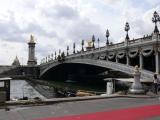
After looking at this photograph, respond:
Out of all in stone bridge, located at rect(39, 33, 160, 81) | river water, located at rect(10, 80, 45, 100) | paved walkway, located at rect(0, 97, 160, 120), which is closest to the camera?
paved walkway, located at rect(0, 97, 160, 120)

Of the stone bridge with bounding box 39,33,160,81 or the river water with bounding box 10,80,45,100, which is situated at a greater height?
the stone bridge with bounding box 39,33,160,81

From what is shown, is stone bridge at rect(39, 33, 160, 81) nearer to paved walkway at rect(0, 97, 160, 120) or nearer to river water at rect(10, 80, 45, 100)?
river water at rect(10, 80, 45, 100)

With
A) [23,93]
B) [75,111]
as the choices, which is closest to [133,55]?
[23,93]

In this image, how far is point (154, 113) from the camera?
52.0 feet

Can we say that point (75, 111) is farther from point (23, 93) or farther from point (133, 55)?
point (23, 93)

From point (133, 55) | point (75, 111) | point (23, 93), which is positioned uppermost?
point (133, 55)

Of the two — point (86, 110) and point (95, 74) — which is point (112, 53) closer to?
point (95, 74)

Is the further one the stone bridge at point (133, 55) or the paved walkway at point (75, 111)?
the stone bridge at point (133, 55)

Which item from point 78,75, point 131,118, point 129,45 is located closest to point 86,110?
point 131,118

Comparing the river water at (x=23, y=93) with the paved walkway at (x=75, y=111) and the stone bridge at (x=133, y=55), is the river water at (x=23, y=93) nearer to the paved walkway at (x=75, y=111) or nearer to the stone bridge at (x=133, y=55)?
the stone bridge at (x=133, y=55)

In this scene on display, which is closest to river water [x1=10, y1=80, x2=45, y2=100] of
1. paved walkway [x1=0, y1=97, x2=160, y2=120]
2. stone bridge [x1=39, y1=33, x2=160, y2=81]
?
stone bridge [x1=39, y1=33, x2=160, y2=81]

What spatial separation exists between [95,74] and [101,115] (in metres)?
82.1

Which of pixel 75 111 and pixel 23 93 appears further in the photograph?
pixel 23 93

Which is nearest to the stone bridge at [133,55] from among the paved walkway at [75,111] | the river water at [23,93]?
the river water at [23,93]
